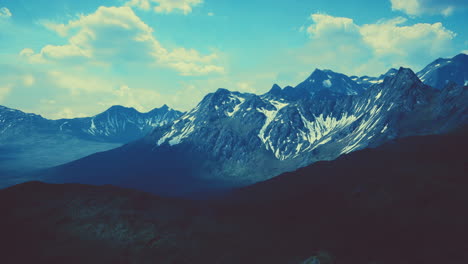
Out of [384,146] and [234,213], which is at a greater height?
[384,146]

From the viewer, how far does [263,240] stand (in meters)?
73.4

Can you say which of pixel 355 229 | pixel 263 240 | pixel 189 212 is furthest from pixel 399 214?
pixel 189 212

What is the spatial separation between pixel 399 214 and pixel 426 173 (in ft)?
102

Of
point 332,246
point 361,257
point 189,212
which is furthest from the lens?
point 189,212

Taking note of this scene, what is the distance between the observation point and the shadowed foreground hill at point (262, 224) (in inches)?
2472

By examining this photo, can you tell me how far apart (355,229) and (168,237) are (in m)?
49.4

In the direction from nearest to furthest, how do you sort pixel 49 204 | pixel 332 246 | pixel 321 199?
pixel 332 246 < pixel 49 204 < pixel 321 199

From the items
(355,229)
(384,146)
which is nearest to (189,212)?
(355,229)

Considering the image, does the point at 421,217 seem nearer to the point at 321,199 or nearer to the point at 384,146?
the point at 321,199

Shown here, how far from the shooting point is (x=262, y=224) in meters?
84.5

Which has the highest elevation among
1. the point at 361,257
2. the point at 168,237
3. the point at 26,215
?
the point at 26,215

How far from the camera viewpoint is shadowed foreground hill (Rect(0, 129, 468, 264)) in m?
62.8

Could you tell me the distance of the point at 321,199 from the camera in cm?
9875

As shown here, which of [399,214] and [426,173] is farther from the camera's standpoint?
[426,173]
